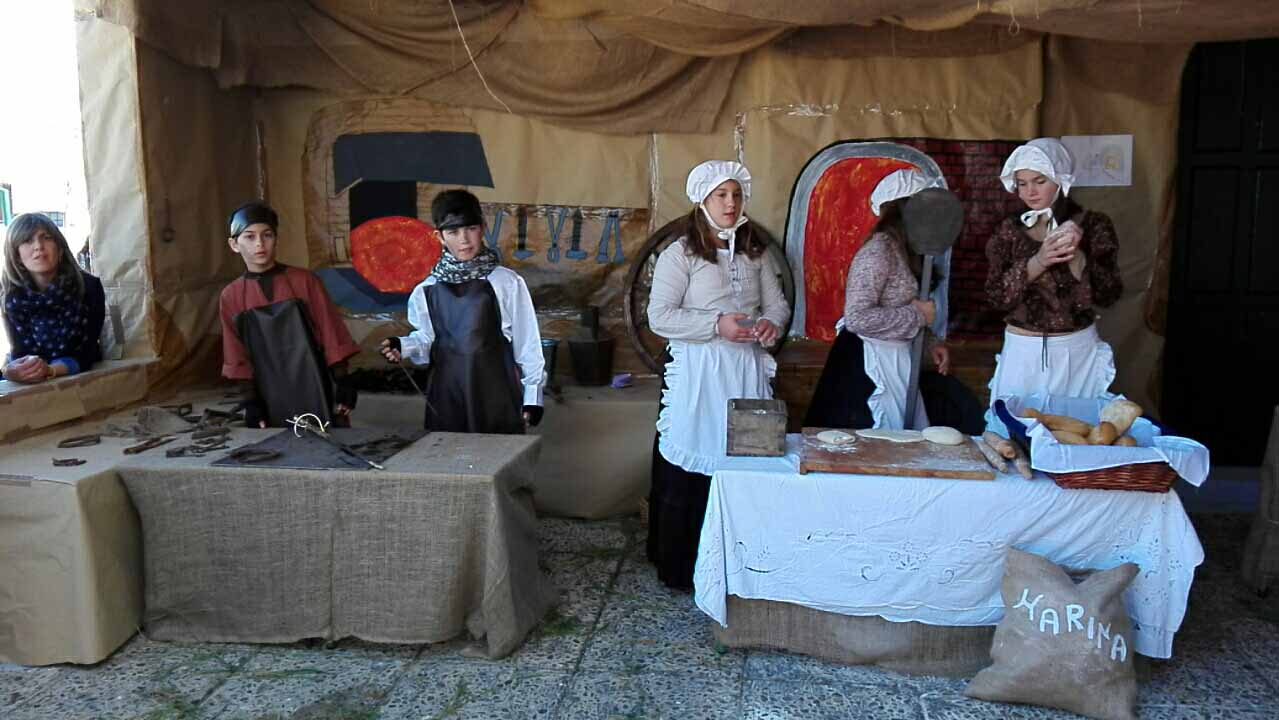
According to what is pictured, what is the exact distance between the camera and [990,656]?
2.97 m

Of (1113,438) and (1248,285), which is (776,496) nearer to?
(1113,438)

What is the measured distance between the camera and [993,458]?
9.89 feet

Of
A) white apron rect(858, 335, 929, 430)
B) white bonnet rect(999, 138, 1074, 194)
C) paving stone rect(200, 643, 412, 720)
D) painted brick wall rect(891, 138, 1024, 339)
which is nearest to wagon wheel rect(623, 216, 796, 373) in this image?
painted brick wall rect(891, 138, 1024, 339)

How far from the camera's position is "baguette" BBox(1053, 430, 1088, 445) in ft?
9.56

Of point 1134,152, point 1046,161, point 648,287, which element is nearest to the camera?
point 1046,161

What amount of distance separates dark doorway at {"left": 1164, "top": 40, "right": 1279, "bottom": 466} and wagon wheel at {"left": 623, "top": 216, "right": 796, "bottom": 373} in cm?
212

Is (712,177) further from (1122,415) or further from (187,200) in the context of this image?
Answer: (187,200)

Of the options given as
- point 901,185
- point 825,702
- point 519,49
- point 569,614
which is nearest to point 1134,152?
point 901,185

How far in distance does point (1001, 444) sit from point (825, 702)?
99cm

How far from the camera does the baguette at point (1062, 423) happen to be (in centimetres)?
302

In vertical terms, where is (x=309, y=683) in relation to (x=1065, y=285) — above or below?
below

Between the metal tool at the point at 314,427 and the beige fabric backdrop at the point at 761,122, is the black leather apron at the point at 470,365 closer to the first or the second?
the metal tool at the point at 314,427

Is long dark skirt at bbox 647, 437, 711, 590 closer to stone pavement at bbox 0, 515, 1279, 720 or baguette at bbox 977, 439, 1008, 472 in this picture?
stone pavement at bbox 0, 515, 1279, 720

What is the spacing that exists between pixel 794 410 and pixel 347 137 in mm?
2889
